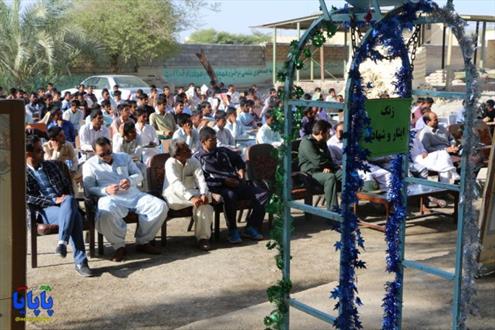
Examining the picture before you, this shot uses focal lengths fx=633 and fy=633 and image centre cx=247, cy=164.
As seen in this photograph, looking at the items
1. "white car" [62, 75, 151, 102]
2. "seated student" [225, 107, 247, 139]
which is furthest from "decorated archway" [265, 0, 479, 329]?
"white car" [62, 75, 151, 102]

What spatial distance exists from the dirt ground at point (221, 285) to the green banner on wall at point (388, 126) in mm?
1502

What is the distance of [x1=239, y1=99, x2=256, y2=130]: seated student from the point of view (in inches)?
504

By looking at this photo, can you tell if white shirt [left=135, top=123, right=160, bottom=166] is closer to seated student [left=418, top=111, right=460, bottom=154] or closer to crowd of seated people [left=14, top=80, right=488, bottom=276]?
crowd of seated people [left=14, top=80, right=488, bottom=276]

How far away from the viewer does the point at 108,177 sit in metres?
6.64

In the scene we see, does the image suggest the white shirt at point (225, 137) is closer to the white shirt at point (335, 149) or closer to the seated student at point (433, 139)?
the white shirt at point (335, 149)

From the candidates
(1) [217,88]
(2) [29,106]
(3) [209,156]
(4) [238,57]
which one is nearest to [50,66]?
(1) [217,88]

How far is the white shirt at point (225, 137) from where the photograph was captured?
407 inches

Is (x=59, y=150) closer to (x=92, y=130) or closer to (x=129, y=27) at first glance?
(x=92, y=130)

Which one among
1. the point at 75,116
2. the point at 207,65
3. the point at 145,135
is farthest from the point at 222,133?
the point at 207,65

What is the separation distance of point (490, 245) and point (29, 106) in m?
11.1

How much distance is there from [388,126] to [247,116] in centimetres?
973

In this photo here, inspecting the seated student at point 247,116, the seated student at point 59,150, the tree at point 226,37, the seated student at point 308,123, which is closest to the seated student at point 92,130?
the seated student at point 59,150

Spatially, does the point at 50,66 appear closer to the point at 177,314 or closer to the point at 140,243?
the point at 140,243

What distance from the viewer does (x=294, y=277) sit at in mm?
5863
